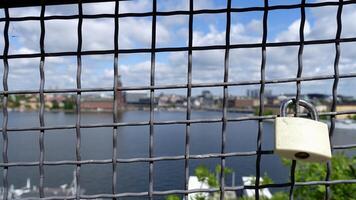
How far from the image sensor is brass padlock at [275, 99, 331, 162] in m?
1.29

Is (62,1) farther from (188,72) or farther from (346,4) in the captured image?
(346,4)

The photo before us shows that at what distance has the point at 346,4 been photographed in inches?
57.9

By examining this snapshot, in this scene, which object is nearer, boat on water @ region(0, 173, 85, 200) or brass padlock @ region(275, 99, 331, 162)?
brass padlock @ region(275, 99, 331, 162)

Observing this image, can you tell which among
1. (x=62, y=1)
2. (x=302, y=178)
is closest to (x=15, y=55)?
(x=62, y=1)

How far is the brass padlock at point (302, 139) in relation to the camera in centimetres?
129

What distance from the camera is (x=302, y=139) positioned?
4.24ft

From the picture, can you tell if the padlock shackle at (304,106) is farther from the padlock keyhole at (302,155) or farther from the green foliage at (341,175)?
the green foliage at (341,175)

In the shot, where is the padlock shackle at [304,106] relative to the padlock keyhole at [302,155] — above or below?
above

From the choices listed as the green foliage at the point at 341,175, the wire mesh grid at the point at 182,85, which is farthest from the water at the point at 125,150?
the green foliage at the point at 341,175

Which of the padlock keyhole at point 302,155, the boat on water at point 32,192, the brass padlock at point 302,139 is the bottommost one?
the boat on water at point 32,192

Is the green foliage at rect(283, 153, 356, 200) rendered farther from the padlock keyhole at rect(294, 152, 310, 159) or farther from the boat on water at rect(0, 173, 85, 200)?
the padlock keyhole at rect(294, 152, 310, 159)

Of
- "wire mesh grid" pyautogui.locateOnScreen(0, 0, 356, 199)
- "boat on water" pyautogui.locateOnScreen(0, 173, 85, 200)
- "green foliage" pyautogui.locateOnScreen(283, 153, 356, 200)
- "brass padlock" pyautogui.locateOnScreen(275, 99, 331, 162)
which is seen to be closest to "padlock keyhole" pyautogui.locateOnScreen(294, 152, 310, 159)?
"brass padlock" pyautogui.locateOnScreen(275, 99, 331, 162)

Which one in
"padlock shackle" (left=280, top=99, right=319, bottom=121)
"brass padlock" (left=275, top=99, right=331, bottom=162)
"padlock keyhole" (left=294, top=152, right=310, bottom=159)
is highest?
"padlock shackle" (left=280, top=99, right=319, bottom=121)

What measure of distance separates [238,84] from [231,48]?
0.13 metres
